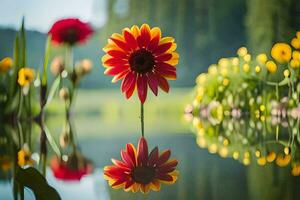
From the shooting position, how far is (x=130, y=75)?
139cm

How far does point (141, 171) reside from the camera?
0.63m

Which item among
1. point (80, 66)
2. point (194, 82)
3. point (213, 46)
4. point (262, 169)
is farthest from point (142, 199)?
point (213, 46)

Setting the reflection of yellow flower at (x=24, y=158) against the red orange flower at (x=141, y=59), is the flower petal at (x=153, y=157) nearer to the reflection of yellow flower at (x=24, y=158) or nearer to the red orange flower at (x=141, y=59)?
the reflection of yellow flower at (x=24, y=158)

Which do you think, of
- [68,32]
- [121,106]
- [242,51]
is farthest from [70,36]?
[242,51]

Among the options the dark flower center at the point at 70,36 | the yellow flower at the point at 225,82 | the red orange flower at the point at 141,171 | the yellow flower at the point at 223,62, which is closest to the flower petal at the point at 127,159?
the red orange flower at the point at 141,171

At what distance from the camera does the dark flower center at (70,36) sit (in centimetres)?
197

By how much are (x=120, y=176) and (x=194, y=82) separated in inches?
70.9

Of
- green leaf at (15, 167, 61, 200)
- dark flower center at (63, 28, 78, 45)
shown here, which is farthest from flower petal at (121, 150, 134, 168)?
dark flower center at (63, 28, 78, 45)

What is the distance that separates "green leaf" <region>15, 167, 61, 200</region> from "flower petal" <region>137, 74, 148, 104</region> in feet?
2.20

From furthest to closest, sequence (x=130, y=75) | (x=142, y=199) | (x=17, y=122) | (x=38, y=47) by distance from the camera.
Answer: (x=38, y=47) → (x=17, y=122) → (x=130, y=75) → (x=142, y=199)

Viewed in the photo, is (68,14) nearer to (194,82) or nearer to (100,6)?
(100,6)

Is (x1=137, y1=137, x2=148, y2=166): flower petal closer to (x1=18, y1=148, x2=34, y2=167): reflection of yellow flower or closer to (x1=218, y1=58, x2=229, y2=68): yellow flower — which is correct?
(x1=18, y1=148, x2=34, y2=167): reflection of yellow flower

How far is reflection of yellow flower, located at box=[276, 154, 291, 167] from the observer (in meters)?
0.75

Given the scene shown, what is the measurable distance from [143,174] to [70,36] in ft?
4.67
